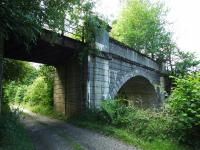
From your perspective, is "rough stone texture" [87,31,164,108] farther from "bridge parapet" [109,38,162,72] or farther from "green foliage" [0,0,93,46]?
"green foliage" [0,0,93,46]

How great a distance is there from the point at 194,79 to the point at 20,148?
18.6 ft

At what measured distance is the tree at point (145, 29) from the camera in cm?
2894

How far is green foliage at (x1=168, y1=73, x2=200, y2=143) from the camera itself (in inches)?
342

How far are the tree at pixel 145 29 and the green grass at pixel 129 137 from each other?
668 inches

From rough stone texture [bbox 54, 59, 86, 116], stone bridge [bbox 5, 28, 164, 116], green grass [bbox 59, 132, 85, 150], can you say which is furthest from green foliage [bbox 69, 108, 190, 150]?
green grass [bbox 59, 132, 85, 150]

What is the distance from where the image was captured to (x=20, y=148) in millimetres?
8000

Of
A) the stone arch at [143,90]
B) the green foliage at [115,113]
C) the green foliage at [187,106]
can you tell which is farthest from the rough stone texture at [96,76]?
the stone arch at [143,90]

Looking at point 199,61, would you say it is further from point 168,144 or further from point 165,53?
point 168,144

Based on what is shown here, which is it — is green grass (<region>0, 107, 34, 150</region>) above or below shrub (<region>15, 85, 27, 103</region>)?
below

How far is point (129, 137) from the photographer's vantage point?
996 centimetres

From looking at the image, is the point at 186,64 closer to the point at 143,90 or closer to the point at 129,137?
the point at 143,90

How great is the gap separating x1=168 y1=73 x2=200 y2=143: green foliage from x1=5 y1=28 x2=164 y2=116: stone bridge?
2.86 m

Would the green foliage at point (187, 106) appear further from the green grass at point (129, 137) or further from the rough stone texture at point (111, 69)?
the rough stone texture at point (111, 69)

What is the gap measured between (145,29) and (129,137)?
808 inches
